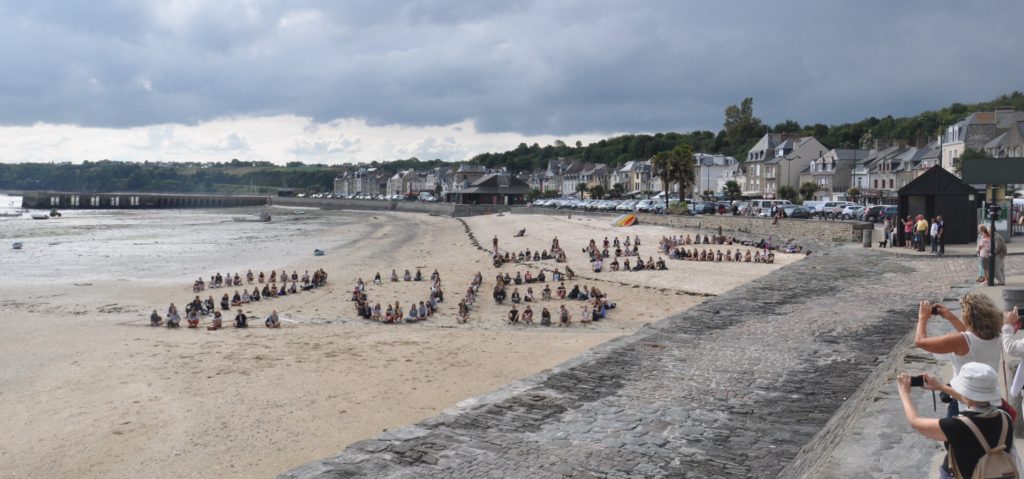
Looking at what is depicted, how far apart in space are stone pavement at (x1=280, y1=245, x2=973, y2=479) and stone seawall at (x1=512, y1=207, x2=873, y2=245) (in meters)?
16.5

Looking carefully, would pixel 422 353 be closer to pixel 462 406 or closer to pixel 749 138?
pixel 462 406

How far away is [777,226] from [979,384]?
33.8 meters

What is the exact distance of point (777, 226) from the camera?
35.7 meters

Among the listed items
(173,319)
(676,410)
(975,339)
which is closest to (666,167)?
(173,319)

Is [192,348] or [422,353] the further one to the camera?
[192,348]

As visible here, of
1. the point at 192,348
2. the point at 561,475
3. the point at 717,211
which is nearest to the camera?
the point at 561,475

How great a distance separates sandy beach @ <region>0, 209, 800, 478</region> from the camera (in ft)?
33.2

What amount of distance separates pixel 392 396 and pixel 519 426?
15.4 ft

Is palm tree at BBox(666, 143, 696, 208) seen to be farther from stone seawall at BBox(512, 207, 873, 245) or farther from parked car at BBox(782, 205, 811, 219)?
parked car at BBox(782, 205, 811, 219)

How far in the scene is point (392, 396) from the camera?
12.0 m

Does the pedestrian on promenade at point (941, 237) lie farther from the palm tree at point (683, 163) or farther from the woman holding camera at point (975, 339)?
the palm tree at point (683, 163)

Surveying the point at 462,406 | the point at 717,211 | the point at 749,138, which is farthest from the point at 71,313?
the point at 749,138

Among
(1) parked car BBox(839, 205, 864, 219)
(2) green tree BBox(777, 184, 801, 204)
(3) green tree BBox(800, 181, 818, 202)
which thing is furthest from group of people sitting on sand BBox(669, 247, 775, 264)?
(3) green tree BBox(800, 181, 818, 202)

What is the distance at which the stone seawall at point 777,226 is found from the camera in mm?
29328
